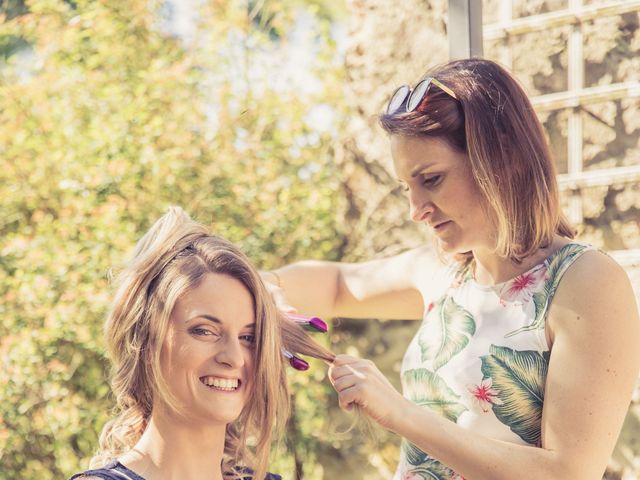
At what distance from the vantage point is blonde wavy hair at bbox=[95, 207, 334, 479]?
2039mm

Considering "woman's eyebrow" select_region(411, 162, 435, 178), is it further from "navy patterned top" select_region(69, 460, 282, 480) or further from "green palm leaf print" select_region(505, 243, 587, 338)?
"navy patterned top" select_region(69, 460, 282, 480)

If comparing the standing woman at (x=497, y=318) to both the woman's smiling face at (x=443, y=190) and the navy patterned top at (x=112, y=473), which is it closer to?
the woman's smiling face at (x=443, y=190)

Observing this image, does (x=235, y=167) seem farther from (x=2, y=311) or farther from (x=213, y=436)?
(x=213, y=436)

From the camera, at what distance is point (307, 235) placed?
14.3ft

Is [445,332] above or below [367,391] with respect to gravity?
below

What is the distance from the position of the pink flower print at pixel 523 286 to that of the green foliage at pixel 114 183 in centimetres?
206

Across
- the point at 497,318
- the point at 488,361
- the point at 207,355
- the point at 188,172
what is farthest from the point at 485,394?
the point at 188,172

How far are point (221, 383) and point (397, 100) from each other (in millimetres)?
754

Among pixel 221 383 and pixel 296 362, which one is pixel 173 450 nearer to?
pixel 221 383

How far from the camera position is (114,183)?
4.43 m

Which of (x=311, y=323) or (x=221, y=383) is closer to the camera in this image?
(x=221, y=383)

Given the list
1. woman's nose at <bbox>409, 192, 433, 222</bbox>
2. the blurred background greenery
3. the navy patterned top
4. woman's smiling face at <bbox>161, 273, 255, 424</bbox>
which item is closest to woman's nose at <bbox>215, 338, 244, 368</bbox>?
woman's smiling face at <bbox>161, 273, 255, 424</bbox>

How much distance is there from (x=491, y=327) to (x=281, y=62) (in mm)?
3071

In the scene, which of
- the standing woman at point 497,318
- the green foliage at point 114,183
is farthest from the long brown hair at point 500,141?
the green foliage at point 114,183
